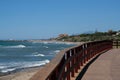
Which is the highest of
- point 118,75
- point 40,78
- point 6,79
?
point 40,78

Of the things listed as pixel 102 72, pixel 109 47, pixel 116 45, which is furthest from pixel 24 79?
pixel 102 72

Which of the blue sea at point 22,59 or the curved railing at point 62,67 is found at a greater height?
the curved railing at point 62,67

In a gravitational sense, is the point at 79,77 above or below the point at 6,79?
above

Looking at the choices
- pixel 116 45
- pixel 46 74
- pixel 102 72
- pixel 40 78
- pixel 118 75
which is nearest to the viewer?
pixel 40 78

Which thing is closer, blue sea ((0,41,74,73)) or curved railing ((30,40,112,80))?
curved railing ((30,40,112,80))

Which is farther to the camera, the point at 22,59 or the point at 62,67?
the point at 22,59

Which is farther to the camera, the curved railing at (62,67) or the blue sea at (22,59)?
the blue sea at (22,59)

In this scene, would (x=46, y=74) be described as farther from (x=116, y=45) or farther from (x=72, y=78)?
(x=116, y=45)

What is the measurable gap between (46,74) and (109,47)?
77.2 feet

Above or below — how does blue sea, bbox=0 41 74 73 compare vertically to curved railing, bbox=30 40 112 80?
below

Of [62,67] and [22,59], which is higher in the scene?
[62,67]

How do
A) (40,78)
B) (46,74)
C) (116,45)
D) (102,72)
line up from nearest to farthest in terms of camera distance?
(40,78)
(46,74)
(102,72)
(116,45)

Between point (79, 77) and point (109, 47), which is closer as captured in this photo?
point (79, 77)

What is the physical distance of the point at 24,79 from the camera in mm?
23672
